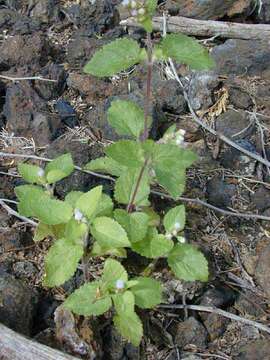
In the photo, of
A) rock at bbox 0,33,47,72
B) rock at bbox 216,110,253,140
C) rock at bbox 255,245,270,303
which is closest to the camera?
rock at bbox 255,245,270,303

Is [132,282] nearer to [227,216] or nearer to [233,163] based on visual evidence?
[227,216]

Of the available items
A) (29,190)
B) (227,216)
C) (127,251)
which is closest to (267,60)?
(227,216)

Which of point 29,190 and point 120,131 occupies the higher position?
point 120,131

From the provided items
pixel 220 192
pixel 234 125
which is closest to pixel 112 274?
pixel 220 192

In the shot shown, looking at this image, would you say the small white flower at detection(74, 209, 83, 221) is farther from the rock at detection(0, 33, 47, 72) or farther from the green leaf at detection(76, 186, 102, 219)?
the rock at detection(0, 33, 47, 72)

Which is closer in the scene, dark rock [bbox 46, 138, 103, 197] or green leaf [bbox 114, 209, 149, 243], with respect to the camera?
green leaf [bbox 114, 209, 149, 243]

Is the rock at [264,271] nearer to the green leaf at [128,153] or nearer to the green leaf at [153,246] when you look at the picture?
the green leaf at [153,246]

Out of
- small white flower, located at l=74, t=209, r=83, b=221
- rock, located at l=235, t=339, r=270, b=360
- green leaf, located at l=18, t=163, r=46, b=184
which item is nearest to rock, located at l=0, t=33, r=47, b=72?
green leaf, located at l=18, t=163, r=46, b=184
